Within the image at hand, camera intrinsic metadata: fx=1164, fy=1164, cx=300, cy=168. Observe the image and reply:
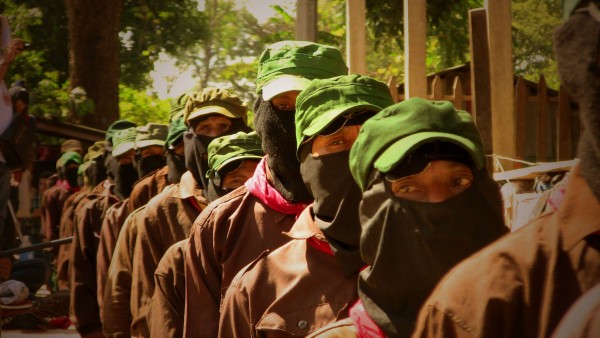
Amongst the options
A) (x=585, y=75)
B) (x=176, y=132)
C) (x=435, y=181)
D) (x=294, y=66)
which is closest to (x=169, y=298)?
(x=294, y=66)

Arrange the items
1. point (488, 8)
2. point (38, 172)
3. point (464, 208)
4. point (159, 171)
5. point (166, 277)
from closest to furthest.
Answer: point (464, 208) → point (166, 277) → point (488, 8) → point (159, 171) → point (38, 172)

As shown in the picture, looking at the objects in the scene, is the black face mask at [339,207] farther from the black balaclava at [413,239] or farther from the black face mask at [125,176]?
the black face mask at [125,176]

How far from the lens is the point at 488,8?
6520 mm

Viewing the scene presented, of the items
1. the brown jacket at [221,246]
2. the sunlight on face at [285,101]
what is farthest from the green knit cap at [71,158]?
the sunlight on face at [285,101]

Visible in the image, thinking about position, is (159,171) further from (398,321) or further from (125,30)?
(125,30)

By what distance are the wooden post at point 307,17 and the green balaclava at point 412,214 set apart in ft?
22.0

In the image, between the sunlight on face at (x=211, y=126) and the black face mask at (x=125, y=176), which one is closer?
the sunlight on face at (x=211, y=126)

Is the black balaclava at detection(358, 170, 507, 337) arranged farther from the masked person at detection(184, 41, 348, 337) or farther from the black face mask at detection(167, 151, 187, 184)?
the black face mask at detection(167, 151, 187, 184)

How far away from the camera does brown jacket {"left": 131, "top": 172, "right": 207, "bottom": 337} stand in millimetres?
7133

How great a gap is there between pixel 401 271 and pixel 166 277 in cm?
321

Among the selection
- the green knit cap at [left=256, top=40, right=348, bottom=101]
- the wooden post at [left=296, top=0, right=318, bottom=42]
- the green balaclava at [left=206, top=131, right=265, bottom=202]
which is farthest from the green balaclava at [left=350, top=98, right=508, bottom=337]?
the wooden post at [left=296, top=0, right=318, bottom=42]

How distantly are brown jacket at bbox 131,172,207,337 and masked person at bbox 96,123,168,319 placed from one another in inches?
56.9

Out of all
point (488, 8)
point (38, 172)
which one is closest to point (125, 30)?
point (38, 172)

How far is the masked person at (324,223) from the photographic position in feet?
13.3
